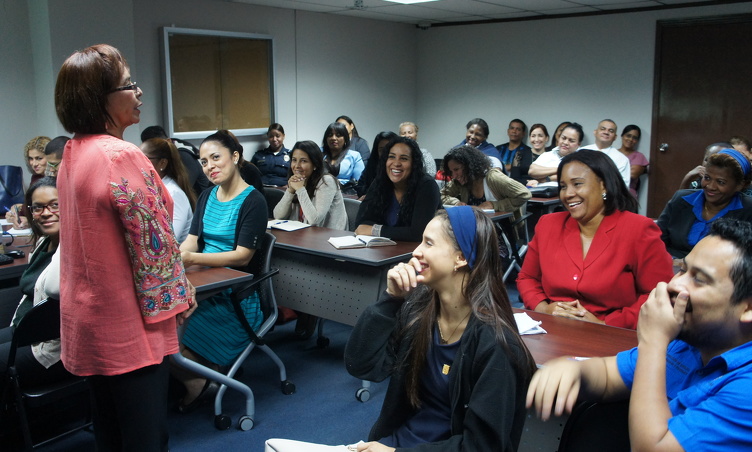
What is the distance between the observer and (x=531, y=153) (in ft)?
26.2

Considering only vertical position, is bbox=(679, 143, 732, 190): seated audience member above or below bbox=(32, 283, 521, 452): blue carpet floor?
above

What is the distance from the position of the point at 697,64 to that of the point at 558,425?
6885mm

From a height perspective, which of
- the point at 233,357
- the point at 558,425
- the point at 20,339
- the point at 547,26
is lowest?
the point at 233,357

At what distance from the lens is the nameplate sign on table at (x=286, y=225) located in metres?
3.95

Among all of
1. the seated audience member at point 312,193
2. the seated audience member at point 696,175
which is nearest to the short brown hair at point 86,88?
the seated audience member at point 312,193

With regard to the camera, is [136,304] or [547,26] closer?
[136,304]

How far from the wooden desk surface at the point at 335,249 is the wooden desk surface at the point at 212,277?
568 mm

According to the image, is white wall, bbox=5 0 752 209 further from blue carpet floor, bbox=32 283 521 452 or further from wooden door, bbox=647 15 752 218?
blue carpet floor, bbox=32 283 521 452

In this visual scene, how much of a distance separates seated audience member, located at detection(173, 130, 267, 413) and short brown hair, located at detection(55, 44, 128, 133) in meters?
1.32

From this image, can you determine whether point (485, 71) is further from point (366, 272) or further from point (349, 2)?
point (366, 272)

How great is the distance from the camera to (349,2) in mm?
7383

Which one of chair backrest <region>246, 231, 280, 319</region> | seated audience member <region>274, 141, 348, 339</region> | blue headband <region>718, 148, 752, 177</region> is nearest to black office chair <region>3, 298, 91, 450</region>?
chair backrest <region>246, 231, 280, 319</region>

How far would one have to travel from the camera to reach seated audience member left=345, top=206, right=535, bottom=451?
148 centimetres

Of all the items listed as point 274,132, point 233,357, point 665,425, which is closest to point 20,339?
point 233,357
